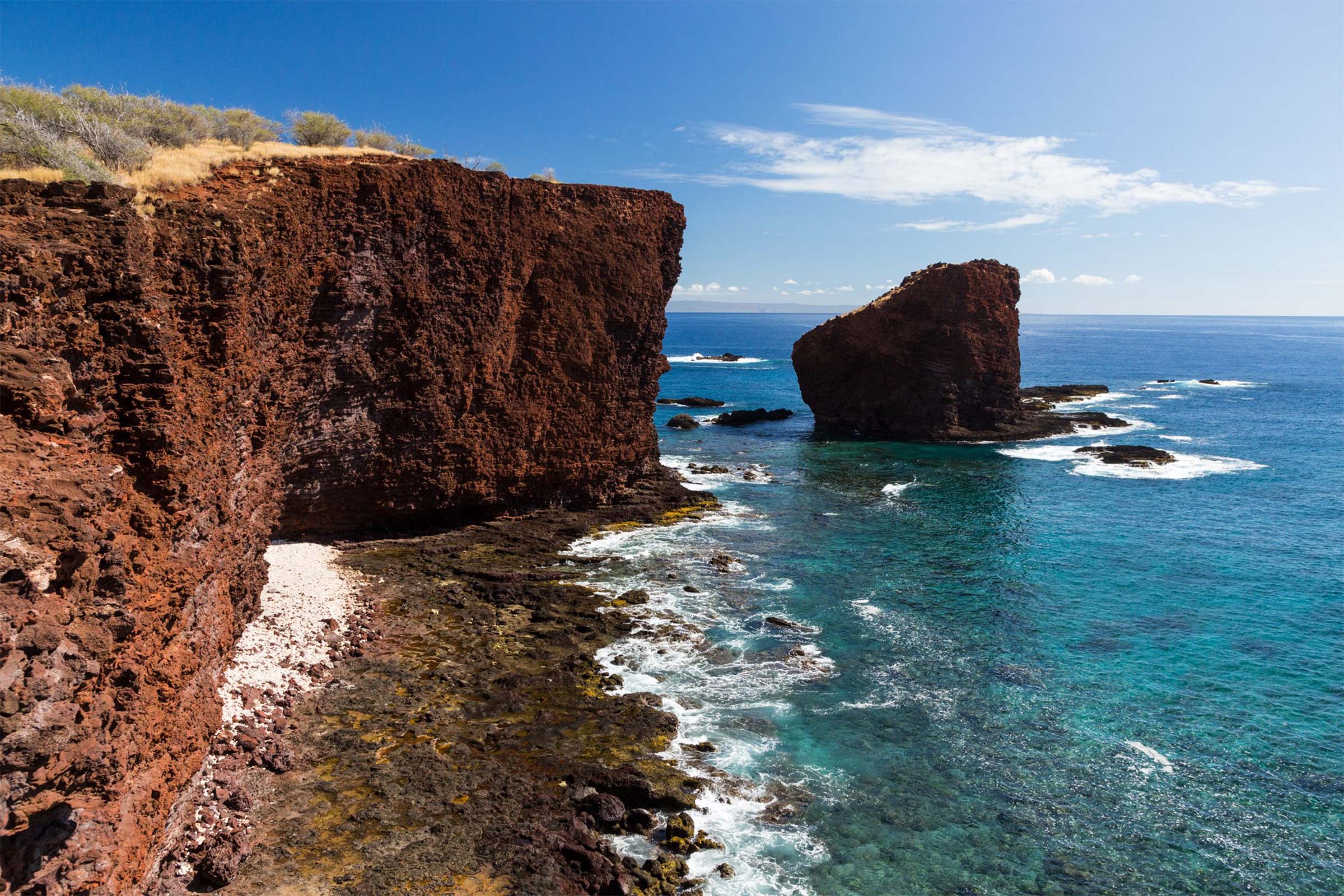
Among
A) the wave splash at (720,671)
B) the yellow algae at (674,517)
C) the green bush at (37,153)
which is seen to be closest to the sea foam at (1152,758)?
the wave splash at (720,671)

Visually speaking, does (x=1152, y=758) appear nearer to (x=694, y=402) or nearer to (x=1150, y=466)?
(x=1150, y=466)

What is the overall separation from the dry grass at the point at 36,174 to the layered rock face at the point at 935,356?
189ft

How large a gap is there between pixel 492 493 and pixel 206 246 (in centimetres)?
1894

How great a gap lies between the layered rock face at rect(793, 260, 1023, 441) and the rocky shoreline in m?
45.4

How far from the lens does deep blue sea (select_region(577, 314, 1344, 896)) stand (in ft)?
51.9

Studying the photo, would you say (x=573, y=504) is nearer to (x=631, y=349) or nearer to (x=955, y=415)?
(x=631, y=349)

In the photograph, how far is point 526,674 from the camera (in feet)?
71.7

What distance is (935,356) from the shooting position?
6341 centimetres

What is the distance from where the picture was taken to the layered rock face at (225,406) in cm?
1078

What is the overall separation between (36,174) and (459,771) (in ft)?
49.4

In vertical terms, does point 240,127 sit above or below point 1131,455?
above

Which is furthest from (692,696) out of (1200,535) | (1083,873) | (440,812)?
(1200,535)

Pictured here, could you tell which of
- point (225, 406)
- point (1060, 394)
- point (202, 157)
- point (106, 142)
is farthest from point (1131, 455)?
point (106, 142)

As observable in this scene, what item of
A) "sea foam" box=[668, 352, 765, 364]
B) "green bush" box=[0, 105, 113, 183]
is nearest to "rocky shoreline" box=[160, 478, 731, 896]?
"green bush" box=[0, 105, 113, 183]
